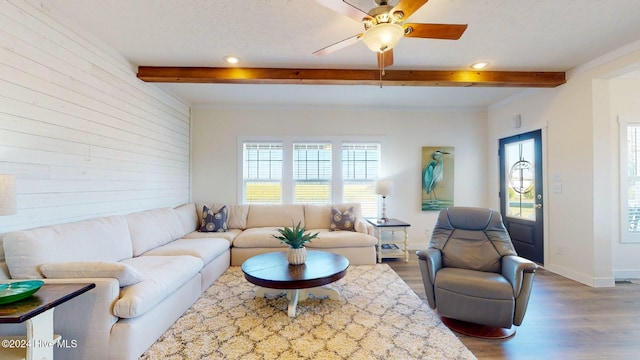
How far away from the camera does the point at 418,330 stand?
224 centimetres

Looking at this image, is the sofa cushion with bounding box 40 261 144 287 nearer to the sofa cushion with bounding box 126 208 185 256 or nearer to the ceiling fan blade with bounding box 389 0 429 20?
the sofa cushion with bounding box 126 208 185 256

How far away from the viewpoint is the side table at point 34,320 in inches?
51.2

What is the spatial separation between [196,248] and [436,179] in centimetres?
420

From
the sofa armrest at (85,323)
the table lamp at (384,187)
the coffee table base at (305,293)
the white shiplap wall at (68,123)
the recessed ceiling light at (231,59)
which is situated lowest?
the coffee table base at (305,293)

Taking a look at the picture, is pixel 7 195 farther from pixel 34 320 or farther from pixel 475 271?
pixel 475 271

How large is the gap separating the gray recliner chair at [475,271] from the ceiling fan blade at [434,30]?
1758mm

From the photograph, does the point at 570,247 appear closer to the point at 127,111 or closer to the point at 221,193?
the point at 221,193

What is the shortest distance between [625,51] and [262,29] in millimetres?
3882

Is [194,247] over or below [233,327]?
over

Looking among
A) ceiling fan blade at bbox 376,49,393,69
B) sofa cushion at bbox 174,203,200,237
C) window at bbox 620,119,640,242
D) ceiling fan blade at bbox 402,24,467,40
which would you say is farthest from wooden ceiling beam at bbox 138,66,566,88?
sofa cushion at bbox 174,203,200,237

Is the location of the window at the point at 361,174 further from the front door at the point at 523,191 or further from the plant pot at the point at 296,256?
the plant pot at the point at 296,256

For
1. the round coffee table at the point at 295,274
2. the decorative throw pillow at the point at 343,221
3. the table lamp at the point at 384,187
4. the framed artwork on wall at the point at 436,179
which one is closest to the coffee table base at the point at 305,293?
the round coffee table at the point at 295,274

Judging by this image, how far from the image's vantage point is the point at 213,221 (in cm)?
421

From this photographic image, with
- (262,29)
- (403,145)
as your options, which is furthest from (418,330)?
(403,145)
